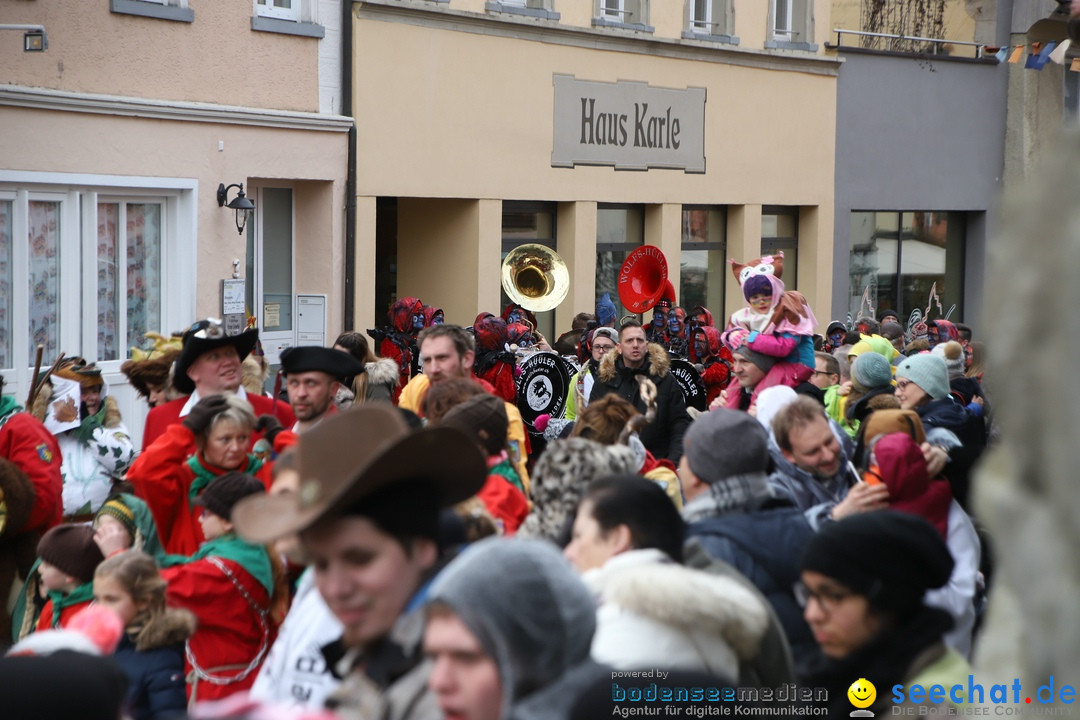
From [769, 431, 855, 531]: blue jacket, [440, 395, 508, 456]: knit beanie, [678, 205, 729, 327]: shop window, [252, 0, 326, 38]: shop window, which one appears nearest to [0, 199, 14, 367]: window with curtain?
[252, 0, 326, 38]: shop window

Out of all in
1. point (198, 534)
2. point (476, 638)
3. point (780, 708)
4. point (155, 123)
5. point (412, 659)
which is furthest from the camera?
point (155, 123)

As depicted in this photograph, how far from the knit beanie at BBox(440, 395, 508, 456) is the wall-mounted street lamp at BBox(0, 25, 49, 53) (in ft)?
23.0

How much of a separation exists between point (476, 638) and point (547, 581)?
0.16 m

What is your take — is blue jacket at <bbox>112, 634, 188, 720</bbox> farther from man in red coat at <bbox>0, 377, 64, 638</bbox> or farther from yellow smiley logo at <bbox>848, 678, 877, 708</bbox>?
yellow smiley logo at <bbox>848, 678, 877, 708</bbox>

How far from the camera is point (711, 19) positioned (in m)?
19.7

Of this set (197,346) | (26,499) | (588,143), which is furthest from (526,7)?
(26,499)

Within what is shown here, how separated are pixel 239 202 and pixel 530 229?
536cm

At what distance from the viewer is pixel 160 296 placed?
42.6ft

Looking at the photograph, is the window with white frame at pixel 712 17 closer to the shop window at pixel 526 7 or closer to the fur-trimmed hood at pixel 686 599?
the shop window at pixel 526 7

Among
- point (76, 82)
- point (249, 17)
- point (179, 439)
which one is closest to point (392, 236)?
point (249, 17)

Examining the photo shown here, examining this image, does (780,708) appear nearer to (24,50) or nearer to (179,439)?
(179,439)

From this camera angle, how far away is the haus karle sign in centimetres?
1750

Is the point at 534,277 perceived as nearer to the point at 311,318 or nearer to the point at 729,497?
the point at 311,318

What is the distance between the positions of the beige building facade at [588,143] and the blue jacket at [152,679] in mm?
10612
